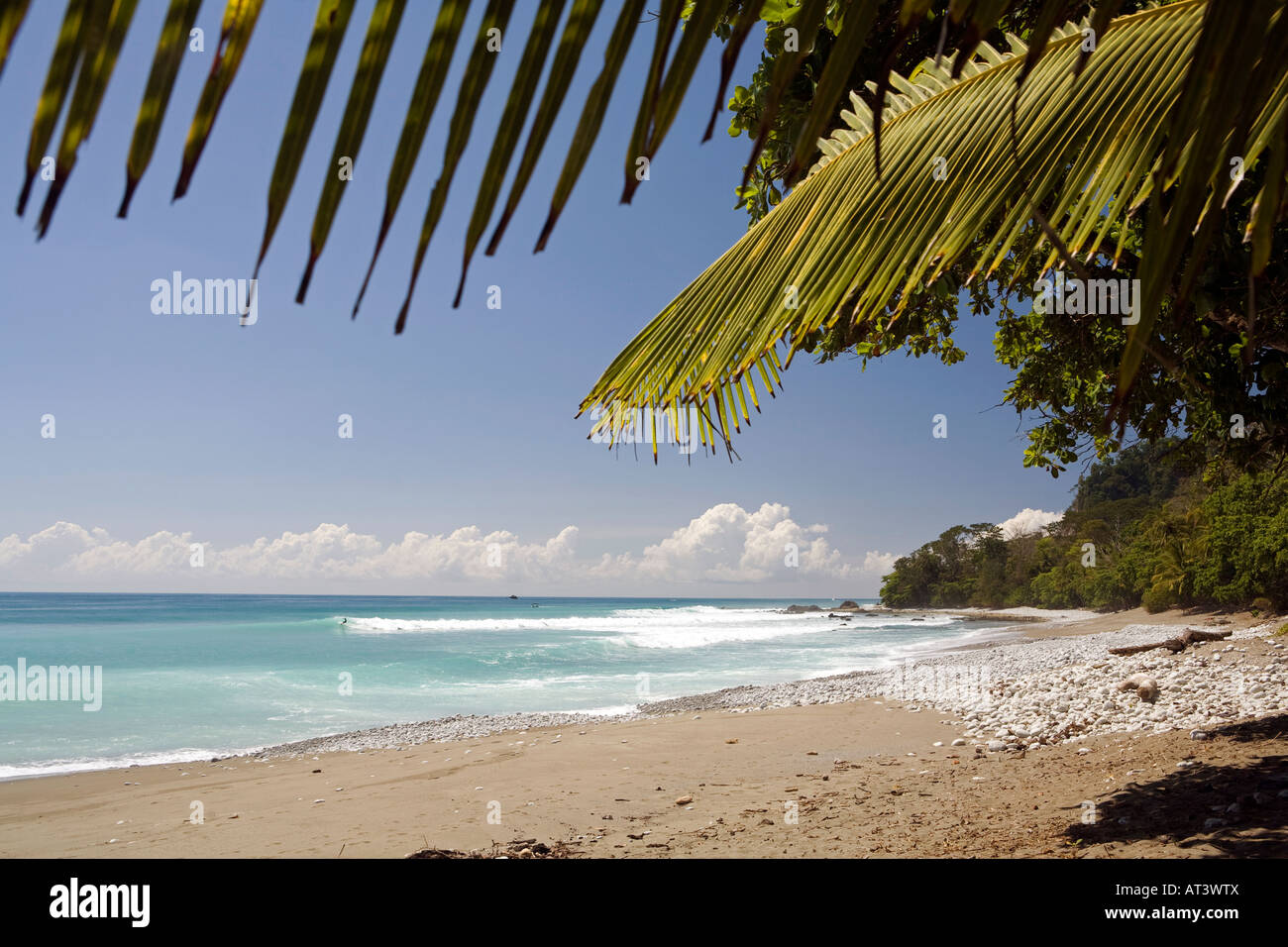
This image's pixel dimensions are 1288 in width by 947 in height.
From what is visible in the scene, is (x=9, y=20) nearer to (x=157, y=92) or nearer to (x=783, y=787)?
(x=157, y=92)

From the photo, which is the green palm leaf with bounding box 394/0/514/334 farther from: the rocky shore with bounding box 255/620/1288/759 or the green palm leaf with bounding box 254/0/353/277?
the rocky shore with bounding box 255/620/1288/759

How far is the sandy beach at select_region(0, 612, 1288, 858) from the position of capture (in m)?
4.57

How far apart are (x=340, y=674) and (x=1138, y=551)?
125ft

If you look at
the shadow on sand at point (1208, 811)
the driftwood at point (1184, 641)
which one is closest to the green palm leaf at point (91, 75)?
the shadow on sand at point (1208, 811)

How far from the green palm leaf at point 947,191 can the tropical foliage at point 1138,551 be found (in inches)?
197

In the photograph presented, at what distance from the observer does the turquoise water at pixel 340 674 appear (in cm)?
1325

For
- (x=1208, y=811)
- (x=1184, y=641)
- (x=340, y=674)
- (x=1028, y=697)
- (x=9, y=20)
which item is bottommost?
(x=340, y=674)

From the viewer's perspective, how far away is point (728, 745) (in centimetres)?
951

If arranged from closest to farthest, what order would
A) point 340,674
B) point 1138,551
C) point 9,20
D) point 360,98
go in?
point 9,20 → point 360,98 → point 340,674 → point 1138,551

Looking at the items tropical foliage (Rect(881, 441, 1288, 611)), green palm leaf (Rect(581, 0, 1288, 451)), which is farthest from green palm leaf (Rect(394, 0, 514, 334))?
tropical foliage (Rect(881, 441, 1288, 611))

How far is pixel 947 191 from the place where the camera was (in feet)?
3.03

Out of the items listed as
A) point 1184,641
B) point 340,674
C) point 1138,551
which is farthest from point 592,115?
point 1138,551

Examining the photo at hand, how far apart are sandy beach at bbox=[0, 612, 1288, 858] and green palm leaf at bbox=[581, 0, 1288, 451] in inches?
153
